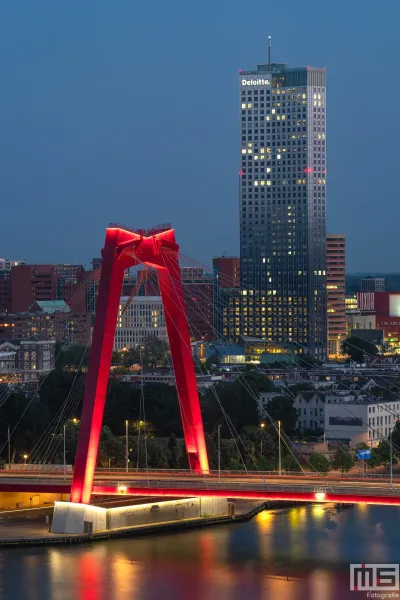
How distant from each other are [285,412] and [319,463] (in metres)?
6.45

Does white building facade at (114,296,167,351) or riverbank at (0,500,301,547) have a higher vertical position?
white building facade at (114,296,167,351)

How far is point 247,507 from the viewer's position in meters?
23.3

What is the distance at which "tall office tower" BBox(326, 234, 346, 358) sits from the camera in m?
66.1

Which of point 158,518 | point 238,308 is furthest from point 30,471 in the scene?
point 238,308

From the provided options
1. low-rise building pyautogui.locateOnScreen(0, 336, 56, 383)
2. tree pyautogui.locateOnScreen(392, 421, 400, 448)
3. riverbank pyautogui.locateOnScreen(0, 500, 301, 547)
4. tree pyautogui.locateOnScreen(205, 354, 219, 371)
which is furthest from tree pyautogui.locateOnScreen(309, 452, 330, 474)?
low-rise building pyautogui.locateOnScreen(0, 336, 56, 383)

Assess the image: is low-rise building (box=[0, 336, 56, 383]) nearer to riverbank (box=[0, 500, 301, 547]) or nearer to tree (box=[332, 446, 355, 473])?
tree (box=[332, 446, 355, 473])

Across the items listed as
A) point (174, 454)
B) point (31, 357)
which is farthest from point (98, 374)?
point (31, 357)

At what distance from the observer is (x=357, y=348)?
5881 centimetres

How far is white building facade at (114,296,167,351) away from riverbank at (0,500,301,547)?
40.3 metres

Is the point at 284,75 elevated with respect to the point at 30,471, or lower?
elevated

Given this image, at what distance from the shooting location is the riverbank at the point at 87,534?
67.8 feet

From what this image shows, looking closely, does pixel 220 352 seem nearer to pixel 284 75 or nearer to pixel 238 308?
pixel 238 308

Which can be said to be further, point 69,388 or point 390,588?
point 69,388

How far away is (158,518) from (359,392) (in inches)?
537
